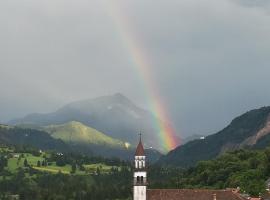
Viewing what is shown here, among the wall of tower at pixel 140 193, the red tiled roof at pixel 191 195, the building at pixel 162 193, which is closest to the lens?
the red tiled roof at pixel 191 195

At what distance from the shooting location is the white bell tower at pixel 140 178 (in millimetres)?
116000

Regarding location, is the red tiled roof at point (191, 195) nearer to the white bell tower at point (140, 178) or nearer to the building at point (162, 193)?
the building at point (162, 193)

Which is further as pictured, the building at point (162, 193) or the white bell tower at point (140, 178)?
the white bell tower at point (140, 178)

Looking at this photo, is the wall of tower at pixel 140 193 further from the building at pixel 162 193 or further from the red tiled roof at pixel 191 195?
the red tiled roof at pixel 191 195

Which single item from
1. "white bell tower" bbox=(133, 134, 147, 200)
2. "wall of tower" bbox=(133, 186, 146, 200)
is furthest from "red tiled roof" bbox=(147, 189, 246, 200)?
"white bell tower" bbox=(133, 134, 147, 200)

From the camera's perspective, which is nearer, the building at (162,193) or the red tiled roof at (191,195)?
the red tiled roof at (191,195)

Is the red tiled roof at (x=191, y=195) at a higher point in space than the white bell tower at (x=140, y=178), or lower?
lower

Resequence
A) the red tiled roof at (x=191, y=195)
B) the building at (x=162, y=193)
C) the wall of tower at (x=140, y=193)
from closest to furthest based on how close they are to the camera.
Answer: the red tiled roof at (x=191, y=195), the building at (x=162, y=193), the wall of tower at (x=140, y=193)

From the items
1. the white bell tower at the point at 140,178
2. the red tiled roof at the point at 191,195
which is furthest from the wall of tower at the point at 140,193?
the red tiled roof at the point at 191,195

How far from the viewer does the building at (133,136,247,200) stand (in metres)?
115

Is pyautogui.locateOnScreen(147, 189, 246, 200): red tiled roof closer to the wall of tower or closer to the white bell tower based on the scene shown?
the wall of tower

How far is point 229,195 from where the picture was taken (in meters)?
116

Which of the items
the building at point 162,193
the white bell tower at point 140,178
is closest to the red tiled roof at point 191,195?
the building at point 162,193

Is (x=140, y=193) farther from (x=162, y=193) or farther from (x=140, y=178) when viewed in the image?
(x=162, y=193)
